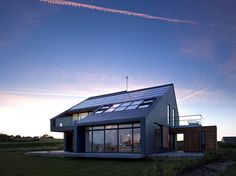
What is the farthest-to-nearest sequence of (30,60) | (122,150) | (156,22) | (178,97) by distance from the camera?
(178,97) → (122,150) → (30,60) → (156,22)

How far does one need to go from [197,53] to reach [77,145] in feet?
38.8

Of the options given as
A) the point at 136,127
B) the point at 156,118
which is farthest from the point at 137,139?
the point at 156,118

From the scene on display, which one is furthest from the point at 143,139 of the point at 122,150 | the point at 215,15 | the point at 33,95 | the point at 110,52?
the point at 33,95

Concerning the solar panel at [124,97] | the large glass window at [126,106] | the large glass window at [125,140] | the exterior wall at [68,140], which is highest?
the solar panel at [124,97]

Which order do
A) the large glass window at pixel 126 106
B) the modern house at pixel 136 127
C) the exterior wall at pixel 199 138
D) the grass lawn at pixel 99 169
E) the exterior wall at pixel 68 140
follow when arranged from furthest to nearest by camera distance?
1. the exterior wall at pixel 68 140
2. the large glass window at pixel 126 106
3. the exterior wall at pixel 199 138
4. the modern house at pixel 136 127
5. the grass lawn at pixel 99 169

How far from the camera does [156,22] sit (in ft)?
59.1

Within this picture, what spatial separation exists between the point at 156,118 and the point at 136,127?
1.96 m

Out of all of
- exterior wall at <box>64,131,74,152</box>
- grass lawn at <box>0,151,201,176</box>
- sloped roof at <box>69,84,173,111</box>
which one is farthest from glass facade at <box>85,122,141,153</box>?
exterior wall at <box>64,131,74,152</box>

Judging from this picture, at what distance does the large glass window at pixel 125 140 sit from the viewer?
72.0ft

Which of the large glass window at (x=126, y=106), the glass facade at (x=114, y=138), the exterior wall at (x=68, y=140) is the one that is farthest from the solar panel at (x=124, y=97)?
the glass facade at (x=114, y=138)

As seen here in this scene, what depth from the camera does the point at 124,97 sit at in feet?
89.6

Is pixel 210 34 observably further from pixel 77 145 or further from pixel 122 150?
pixel 77 145

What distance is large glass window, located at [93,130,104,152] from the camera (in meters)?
23.8

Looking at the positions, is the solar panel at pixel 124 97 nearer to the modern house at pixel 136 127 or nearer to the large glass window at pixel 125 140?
the modern house at pixel 136 127
